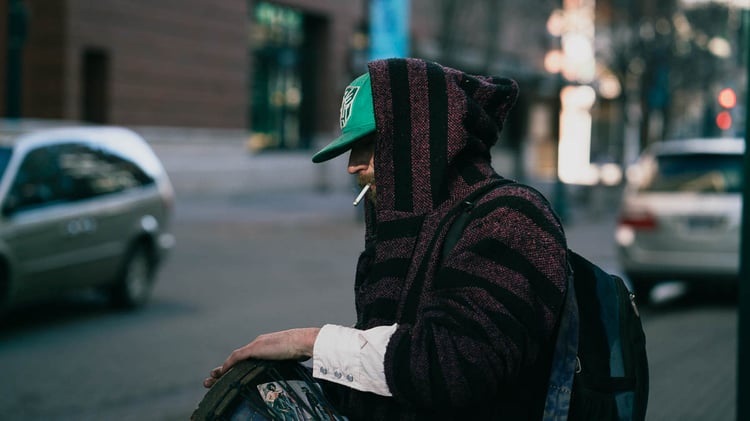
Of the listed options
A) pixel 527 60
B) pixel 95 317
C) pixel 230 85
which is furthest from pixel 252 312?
pixel 527 60

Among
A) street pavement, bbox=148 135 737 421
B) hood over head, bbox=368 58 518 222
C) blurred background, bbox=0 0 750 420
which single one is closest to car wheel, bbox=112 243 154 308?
blurred background, bbox=0 0 750 420

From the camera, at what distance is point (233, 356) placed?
7.28ft

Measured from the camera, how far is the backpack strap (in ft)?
6.90

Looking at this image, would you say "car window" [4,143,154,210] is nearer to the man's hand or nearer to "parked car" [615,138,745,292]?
"parked car" [615,138,745,292]

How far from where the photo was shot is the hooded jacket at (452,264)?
2025 mm

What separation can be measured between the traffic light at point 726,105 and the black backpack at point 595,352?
2592 cm

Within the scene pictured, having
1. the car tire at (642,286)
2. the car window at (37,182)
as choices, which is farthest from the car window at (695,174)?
the car window at (37,182)

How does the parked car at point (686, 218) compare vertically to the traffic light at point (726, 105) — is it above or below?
below

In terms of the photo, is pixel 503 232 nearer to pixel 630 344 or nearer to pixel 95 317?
pixel 630 344

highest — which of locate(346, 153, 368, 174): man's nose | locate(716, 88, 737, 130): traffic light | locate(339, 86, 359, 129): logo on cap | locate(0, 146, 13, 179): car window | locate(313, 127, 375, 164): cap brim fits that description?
locate(716, 88, 737, 130): traffic light

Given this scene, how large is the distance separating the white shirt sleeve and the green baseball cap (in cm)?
37

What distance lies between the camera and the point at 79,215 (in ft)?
30.9

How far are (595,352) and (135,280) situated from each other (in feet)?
28.9

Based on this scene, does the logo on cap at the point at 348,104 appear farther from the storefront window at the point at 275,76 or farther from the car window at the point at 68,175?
the storefront window at the point at 275,76
